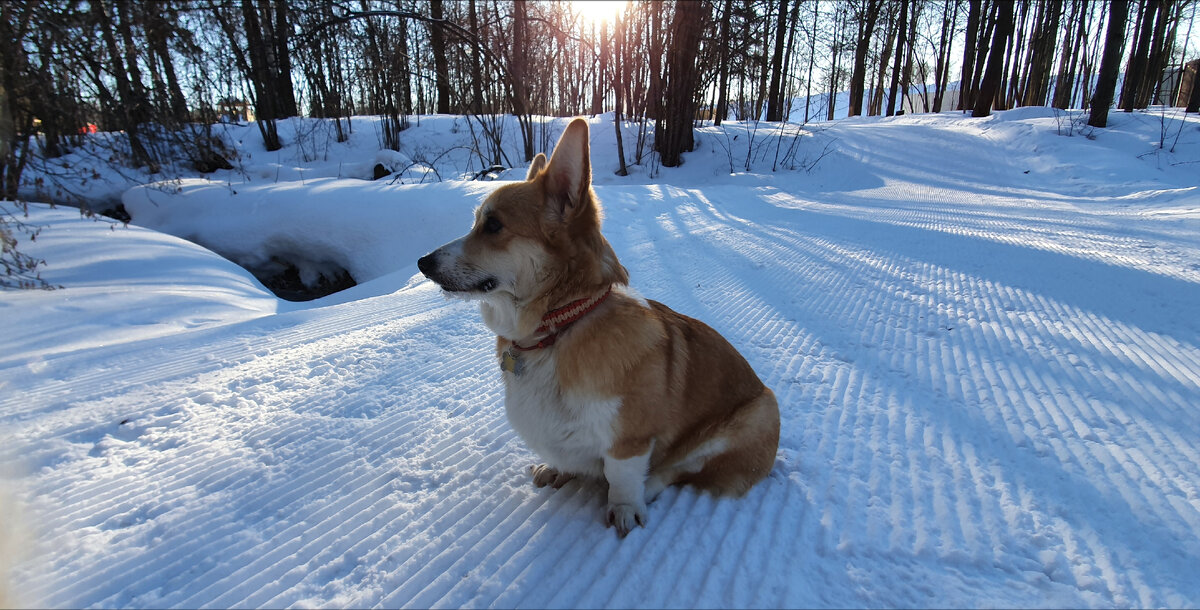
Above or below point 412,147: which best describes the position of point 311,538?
below

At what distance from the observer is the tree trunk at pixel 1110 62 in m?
12.7

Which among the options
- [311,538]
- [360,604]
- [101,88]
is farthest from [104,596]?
[101,88]

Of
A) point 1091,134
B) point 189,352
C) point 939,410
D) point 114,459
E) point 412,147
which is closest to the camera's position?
point 114,459

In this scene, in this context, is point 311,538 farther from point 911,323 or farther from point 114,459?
point 911,323

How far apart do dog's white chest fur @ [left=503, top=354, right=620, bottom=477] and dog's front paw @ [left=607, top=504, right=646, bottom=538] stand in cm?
19

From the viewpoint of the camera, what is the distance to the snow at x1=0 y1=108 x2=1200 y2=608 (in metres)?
1.72

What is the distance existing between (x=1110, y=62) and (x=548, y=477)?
59.5 ft

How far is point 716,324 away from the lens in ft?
13.4

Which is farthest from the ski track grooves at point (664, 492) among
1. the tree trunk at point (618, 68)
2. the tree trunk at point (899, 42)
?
the tree trunk at point (899, 42)

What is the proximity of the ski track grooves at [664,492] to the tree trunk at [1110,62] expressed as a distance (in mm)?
13148

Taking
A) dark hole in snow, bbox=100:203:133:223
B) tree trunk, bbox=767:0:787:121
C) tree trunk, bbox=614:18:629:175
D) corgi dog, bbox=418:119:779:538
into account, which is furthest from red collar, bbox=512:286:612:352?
tree trunk, bbox=767:0:787:121

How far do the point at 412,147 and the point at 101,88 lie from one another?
40.7 ft

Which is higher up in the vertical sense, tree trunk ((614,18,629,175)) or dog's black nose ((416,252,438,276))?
tree trunk ((614,18,629,175))

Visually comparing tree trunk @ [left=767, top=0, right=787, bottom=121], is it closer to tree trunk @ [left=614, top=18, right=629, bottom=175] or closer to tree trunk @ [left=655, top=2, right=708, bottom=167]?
tree trunk @ [left=655, top=2, right=708, bottom=167]
